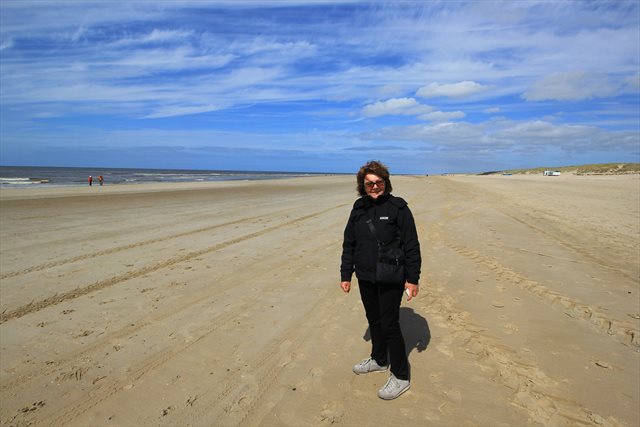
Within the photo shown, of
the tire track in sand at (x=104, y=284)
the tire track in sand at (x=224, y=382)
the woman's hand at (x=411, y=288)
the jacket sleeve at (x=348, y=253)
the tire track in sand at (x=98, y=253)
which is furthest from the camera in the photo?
the tire track in sand at (x=98, y=253)

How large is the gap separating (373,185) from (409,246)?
2.06ft

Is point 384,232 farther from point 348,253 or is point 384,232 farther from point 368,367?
point 368,367

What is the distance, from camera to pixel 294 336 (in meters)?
4.34

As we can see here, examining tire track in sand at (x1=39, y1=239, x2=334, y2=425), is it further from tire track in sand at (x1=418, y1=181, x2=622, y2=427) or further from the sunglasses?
the sunglasses

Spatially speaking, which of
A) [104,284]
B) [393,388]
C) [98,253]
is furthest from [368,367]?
[98,253]

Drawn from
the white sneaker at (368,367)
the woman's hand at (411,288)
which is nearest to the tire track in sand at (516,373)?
the white sneaker at (368,367)

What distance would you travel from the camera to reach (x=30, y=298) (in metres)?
5.44

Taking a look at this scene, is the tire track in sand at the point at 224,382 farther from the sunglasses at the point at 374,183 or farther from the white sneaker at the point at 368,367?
the sunglasses at the point at 374,183

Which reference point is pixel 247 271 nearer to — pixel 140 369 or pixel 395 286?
pixel 140 369

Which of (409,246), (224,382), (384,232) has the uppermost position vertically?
(384,232)

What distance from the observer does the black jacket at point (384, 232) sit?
3167 millimetres

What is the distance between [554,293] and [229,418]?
5.22m

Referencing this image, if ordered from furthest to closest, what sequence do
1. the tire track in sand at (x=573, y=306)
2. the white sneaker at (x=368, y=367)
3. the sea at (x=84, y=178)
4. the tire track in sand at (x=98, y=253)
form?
the sea at (x=84, y=178), the tire track in sand at (x=98, y=253), the tire track in sand at (x=573, y=306), the white sneaker at (x=368, y=367)

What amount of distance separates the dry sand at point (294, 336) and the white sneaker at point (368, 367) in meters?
0.08
